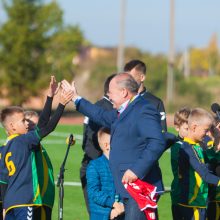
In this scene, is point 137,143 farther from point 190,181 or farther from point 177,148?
point 190,181

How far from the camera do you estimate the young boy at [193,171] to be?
8.12 meters

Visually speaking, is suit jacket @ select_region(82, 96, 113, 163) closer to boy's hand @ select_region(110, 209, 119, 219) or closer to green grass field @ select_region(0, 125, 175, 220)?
boy's hand @ select_region(110, 209, 119, 219)

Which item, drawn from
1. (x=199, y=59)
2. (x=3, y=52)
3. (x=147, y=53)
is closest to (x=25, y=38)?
(x=3, y=52)

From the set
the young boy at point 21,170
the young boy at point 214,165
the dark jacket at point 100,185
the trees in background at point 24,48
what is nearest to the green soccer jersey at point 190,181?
the young boy at point 214,165

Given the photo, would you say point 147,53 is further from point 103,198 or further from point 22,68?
point 103,198

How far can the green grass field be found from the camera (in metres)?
11.7

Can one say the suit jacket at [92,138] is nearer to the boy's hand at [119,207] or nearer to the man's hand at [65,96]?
the boy's hand at [119,207]

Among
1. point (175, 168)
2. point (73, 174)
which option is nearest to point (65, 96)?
point (175, 168)

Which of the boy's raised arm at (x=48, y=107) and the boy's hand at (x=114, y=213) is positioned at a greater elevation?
the boy's raised arm at (x=48, y=107)

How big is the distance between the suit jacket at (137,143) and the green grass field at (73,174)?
4.02m

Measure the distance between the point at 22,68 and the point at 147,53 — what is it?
19793 mm

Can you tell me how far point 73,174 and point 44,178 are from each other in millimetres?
7516

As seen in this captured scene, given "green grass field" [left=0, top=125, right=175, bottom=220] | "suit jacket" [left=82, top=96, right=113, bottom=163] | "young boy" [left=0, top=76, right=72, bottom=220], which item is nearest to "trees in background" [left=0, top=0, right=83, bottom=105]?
"green grass field" [left=0, top=125, right=175, bottom=220]

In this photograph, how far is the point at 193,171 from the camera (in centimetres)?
827
